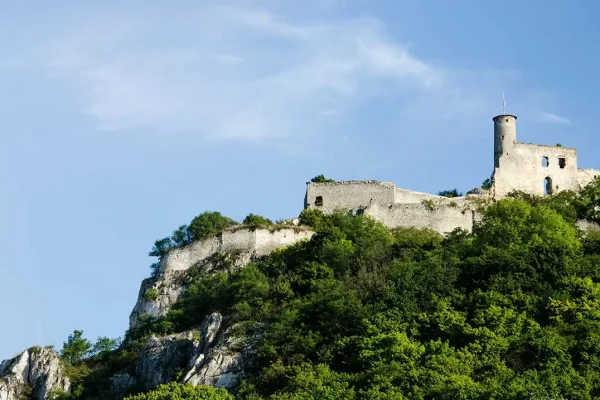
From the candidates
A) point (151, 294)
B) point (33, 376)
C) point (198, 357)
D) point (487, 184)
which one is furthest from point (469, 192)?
point (33, 376)

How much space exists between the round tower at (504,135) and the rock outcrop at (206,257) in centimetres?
1179

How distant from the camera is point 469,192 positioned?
232 feet

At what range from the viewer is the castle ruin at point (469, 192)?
2648 inches

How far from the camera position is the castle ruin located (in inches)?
2648

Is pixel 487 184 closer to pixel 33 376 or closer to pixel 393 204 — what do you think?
pixel 393 204

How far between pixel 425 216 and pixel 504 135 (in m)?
7.56

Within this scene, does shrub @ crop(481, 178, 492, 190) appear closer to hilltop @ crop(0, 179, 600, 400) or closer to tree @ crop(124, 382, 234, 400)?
hilltop @ crop(0, 179, 600, 400)

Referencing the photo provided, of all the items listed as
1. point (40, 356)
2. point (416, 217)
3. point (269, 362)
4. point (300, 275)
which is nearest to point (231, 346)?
point (269, 362)

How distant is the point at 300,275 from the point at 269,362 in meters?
7.93

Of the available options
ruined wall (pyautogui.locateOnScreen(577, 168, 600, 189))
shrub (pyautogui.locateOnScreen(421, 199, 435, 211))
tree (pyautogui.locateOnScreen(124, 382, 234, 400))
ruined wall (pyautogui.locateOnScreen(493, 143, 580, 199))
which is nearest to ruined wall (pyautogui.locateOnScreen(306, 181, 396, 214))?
shrub (pyautogui.locateOnScreen(421, 199, 435, 211))

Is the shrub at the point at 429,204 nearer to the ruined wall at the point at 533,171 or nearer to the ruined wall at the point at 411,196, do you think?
the ruined wall at the point at 411,196

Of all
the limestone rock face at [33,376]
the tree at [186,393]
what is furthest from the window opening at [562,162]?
the tree at [186,393]

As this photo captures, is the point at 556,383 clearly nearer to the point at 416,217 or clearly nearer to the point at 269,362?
the point at 269,362

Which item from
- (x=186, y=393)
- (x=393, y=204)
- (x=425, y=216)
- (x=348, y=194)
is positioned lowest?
(x=186, y=393)
